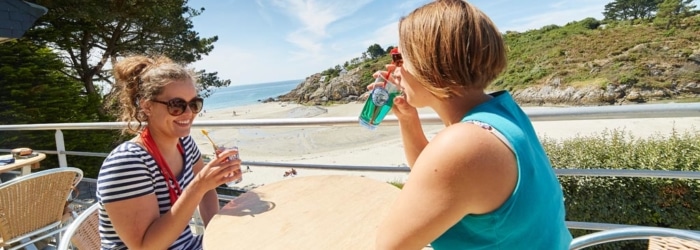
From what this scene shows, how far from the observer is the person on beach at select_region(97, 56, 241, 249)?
107 cm

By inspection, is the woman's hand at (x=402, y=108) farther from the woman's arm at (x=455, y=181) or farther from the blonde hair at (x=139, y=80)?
the blonde hair at (x=139, y=80)

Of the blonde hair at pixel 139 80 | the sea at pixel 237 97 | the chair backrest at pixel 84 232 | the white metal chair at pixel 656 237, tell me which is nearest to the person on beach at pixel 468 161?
the white metal chair at pixel 656 237

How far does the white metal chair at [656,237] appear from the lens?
0.92 m

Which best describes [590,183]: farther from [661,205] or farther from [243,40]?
[243,40]

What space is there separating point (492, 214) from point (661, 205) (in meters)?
8.28

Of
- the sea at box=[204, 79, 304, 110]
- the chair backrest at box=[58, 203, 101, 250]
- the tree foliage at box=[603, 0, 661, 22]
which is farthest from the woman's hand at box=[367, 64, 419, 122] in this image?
the tree foliage at box=[603, 0, 661, 22]

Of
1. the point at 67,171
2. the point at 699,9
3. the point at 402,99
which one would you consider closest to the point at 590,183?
the point at 402,99

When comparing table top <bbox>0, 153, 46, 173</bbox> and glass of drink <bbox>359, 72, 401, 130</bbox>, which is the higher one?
glass of drink <bbox>359, 72, 401, 130</bbox>

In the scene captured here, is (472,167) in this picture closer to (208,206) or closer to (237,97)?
(208,206)

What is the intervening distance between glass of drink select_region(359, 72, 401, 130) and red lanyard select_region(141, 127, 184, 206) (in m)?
0.68

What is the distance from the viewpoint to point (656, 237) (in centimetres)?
98

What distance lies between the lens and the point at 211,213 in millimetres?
1594

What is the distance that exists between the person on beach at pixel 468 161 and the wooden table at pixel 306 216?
0.42 m

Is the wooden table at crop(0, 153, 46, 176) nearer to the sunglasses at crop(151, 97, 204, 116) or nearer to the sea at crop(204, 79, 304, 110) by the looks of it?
the sunglasses at crop(151, 97, 204, 116)
